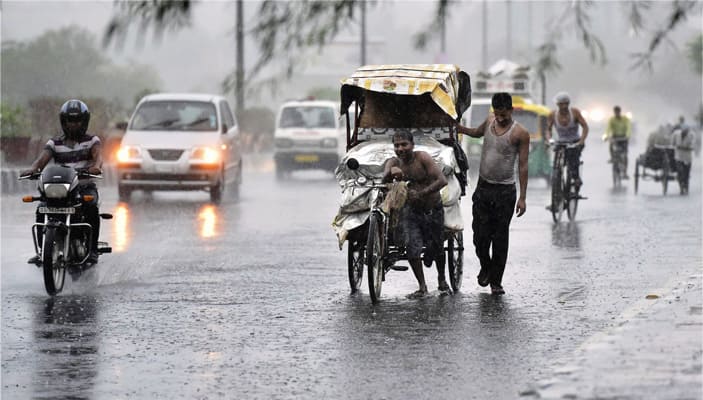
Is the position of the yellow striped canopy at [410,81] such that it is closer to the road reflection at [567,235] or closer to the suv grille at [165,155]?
the road reflection at [567,235]

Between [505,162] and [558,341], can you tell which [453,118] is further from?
[558,341]

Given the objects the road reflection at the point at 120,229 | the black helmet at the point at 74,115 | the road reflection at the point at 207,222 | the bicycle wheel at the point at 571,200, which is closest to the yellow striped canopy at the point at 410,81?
the black helmet at the point at 74,115

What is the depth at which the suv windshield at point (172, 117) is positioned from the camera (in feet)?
83.5

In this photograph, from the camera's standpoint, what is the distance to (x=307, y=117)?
118ft

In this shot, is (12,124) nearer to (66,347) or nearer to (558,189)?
(558,189)

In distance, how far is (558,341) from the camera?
32.6 ft

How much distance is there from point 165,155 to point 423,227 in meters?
13.0

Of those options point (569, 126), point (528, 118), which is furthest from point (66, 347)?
point (528, 118)

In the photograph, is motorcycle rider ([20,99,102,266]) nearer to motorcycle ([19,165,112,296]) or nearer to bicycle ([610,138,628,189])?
motorcycle ([19,165,112,296])

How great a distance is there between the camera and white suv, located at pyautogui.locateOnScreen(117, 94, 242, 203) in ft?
80.6

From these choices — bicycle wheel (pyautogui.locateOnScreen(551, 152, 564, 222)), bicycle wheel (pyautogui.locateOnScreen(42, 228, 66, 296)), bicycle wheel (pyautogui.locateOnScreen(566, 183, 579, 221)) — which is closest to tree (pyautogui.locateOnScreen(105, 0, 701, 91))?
bicycle wheel (pyautogui.locateOnScreen(42, 228, 66, 296))

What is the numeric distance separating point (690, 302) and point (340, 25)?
4.46m

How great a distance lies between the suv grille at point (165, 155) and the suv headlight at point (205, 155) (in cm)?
26

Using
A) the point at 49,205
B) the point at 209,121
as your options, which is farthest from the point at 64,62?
the point at 49,205
